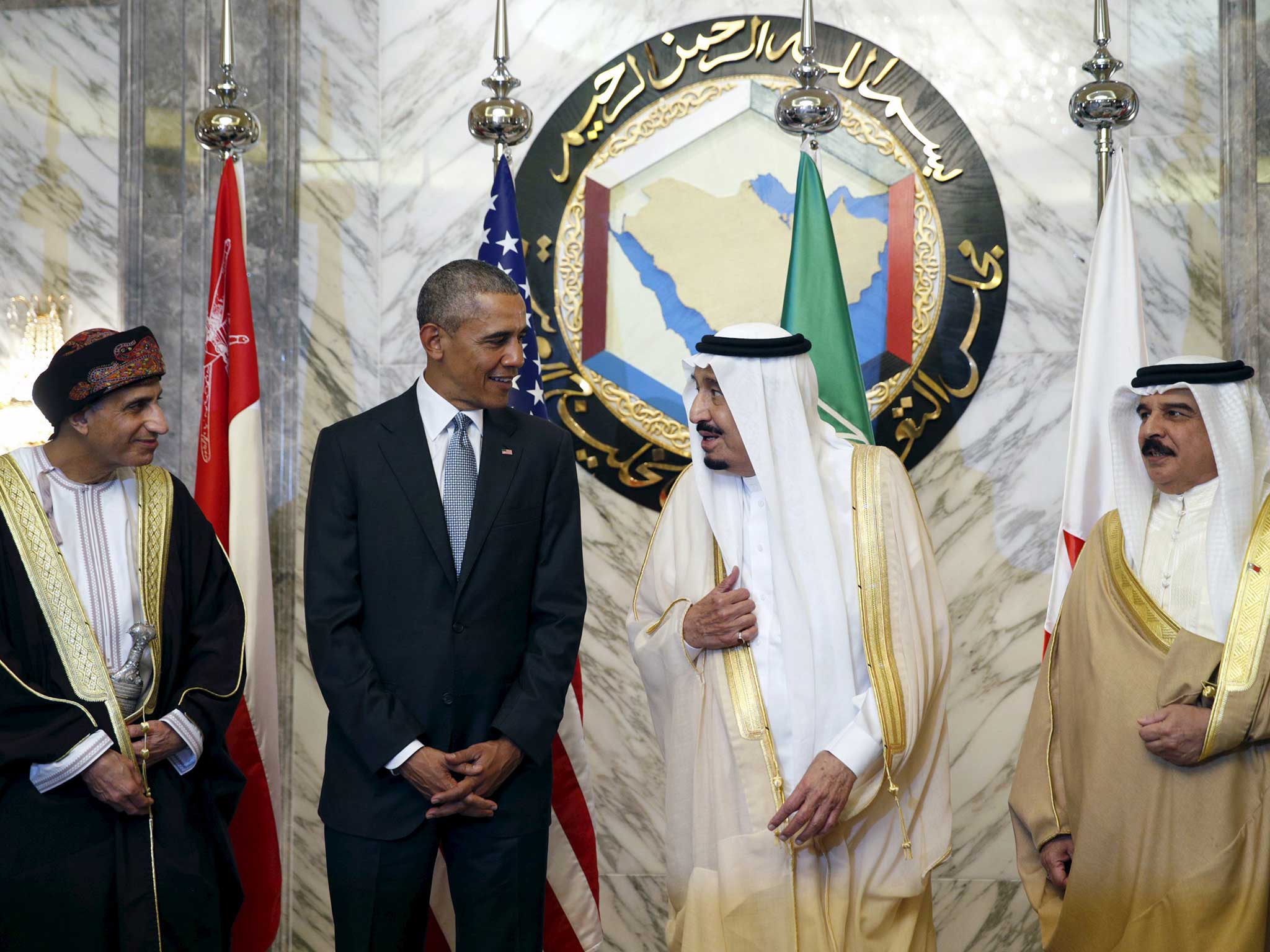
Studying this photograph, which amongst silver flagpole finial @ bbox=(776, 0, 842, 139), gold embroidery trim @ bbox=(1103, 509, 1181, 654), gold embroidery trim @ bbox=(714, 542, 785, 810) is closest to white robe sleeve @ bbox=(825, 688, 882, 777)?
gold embroidery trim @ bbox=(714, 542, 785, 810)

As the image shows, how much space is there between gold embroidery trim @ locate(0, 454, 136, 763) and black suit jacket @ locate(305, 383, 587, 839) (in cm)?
47

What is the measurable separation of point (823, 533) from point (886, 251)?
1702 mm

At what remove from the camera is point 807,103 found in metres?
3.73

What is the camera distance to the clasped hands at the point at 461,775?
2799 millimetres

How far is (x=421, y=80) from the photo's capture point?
14.9ft

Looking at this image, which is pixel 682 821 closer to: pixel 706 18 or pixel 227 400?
pixel 227 400

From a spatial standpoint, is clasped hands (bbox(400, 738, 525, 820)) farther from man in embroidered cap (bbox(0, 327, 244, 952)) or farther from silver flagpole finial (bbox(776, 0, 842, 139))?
silver flagpole finial (bbox(776, 0, 842, 139))

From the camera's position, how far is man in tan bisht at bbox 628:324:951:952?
9.25 ft

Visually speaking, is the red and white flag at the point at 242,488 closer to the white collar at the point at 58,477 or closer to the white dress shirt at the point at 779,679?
the white collar at the point at 58,477

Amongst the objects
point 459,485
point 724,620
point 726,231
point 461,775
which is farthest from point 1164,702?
point 726,231

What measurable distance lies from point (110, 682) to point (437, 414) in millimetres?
961

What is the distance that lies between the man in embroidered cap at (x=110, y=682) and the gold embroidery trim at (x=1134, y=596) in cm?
211

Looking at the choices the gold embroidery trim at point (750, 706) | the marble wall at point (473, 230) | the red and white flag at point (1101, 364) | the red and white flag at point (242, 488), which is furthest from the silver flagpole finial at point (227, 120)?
the red and white flag at point (1101, 364)

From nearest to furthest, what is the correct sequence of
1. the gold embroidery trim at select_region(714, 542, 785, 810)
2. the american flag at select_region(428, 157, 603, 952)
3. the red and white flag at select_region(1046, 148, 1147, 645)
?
the gold embroidery trim at select_region(714, 542, 785, 810), the american flag at select_region(428, 157, 603, 952), the red and white flag at select_region(1046, 148, 1147, 645)
